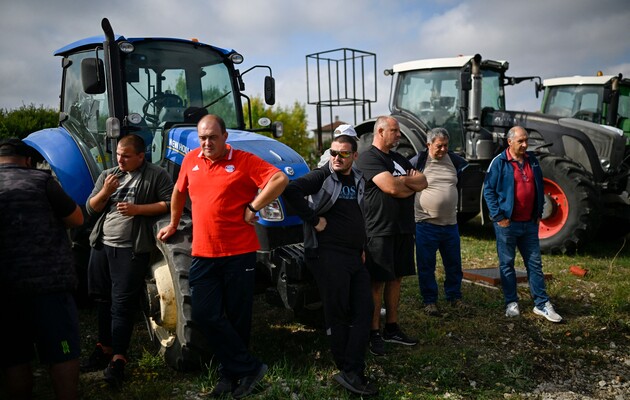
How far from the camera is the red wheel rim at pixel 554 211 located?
26.2 feet

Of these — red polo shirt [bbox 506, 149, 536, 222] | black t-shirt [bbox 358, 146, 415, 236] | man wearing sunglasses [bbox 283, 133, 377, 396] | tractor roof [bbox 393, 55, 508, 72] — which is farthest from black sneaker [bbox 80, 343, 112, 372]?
tractor roof [bbox 393, 55, 508, 72]

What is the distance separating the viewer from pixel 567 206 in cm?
790

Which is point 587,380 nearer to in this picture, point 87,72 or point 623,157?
point 87,72

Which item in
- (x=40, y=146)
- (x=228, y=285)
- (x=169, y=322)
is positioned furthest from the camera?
(x=40, y=146)

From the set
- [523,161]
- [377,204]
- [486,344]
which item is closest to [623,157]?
[523,161]

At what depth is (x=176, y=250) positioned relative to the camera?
3.75 m

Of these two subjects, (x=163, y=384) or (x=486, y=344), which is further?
(x=486, y=344)

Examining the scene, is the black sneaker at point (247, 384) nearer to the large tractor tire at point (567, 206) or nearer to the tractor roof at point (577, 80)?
the large tractor tire at point (567, 206)

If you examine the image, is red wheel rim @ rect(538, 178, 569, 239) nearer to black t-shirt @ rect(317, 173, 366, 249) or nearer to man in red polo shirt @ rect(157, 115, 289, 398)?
black t-shirt @ rect(317, 173, 366, 249)

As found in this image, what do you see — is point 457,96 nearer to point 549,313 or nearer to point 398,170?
point 549,313

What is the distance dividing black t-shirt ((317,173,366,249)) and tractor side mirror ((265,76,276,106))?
83.3 inches

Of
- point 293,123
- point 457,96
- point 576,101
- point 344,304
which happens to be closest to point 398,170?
point 344,304

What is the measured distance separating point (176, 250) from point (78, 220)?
2.20 ft

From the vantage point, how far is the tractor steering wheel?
15.7ft
